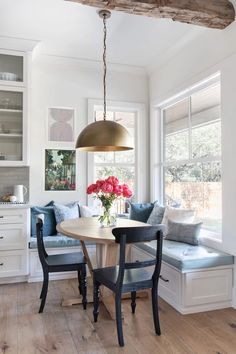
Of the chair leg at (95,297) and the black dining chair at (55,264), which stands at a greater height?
the black dining chair at (55,264)

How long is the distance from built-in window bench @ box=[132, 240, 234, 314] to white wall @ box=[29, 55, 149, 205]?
1.92m

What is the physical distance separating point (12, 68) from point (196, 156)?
8.39 ft

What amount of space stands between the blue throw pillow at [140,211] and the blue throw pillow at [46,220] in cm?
108

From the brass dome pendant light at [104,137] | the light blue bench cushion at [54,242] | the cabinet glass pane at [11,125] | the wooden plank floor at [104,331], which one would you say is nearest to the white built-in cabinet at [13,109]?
the cabinet glass pane at [11,125]

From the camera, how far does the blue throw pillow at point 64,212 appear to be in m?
3.93

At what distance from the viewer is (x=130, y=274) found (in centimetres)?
248

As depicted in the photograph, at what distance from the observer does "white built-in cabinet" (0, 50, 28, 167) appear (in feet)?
12.5

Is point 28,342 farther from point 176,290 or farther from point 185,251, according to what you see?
point 185,251

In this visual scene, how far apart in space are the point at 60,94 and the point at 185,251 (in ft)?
9.15

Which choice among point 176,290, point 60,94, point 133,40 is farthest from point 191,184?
point 60,94

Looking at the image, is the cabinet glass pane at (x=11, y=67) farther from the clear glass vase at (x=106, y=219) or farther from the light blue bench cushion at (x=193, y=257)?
the light blue bench cushion at (x=193, y=257)

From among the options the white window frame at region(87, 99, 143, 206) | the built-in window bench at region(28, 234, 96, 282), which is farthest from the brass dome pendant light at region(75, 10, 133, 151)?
the white window frame at region(87, 99, 143, 206)

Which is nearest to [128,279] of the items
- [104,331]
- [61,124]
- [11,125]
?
[104,331]

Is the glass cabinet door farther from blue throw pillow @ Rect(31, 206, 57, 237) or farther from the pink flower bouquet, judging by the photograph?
the pink flower bouquet
